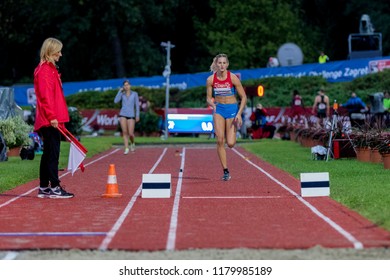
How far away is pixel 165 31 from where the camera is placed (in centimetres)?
7394

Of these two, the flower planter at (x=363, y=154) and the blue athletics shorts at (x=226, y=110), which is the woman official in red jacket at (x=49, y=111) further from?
the flower planter at (x=363, y=154)

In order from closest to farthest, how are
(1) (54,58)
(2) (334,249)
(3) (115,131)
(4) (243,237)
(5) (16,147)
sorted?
(2) (334,249) → (4) (243,237) → (1) (54,58) → (5) (16,147) → (3) (115,131)

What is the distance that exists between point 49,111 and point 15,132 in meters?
11.6

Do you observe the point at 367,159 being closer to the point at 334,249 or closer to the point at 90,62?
the point at 334,249

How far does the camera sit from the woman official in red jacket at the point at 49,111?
50.8 ft

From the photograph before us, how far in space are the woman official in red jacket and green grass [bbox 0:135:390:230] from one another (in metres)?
1.64

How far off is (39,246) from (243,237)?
1.99 m

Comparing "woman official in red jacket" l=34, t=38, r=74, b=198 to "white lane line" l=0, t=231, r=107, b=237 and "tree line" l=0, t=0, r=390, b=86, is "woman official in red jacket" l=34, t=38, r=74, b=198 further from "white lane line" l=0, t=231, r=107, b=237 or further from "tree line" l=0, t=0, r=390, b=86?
"tree line" l=0, t=0, r=390, b=86

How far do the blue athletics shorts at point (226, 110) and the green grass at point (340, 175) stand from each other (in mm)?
1726

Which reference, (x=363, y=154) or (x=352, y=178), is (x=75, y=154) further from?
(x=363, y=154)

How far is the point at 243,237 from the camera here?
10742 mm

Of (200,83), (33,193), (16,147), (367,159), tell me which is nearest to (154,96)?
(200,83)

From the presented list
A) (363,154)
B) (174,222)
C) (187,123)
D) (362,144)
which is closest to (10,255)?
(174,222)

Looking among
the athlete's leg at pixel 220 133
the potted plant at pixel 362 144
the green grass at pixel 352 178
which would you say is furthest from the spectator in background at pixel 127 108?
the athlete's leg at pixel 220 133
